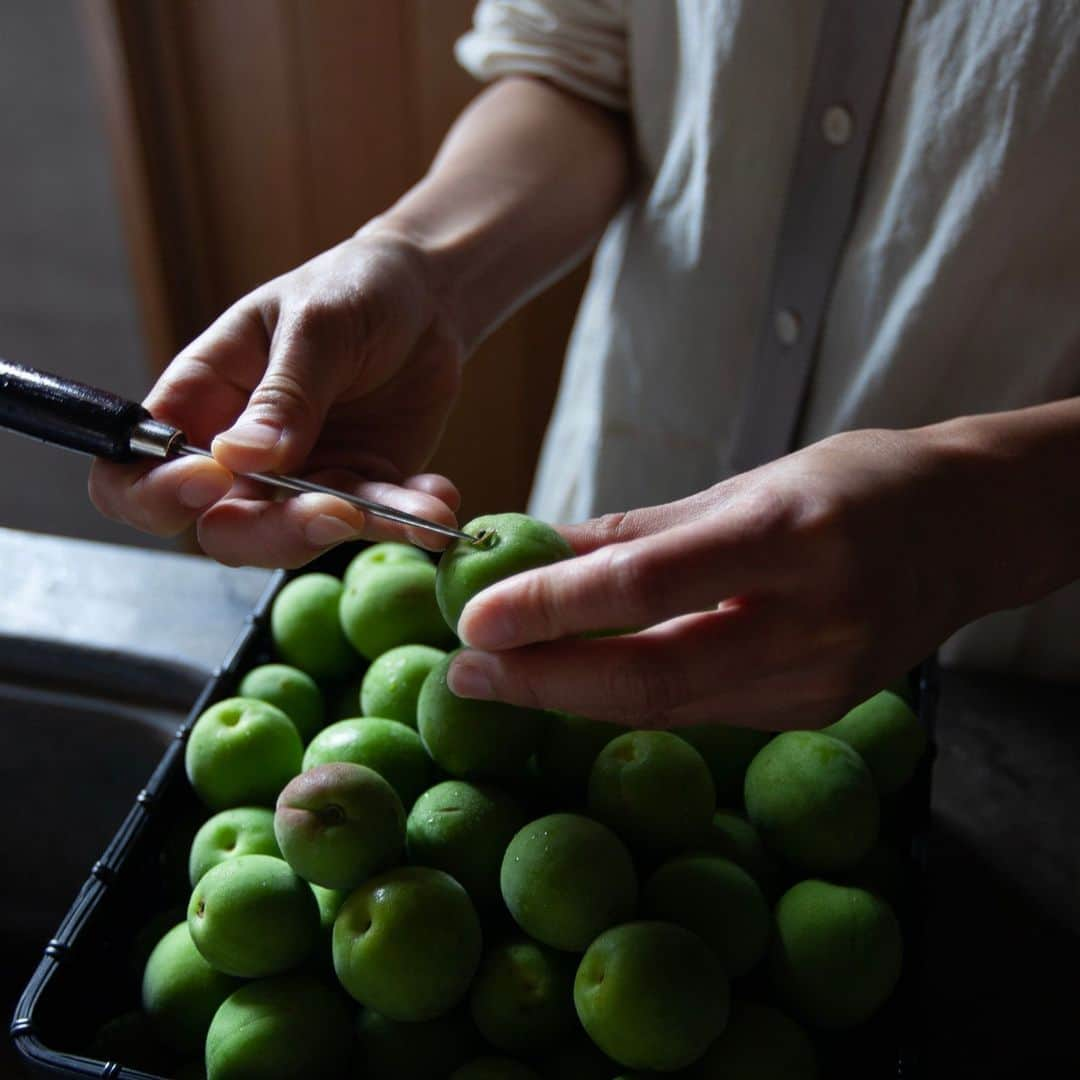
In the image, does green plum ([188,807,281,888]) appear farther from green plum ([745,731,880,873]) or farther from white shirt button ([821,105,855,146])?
white shirt button ([821,105,855,146])

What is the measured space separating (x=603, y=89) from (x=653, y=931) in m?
0.80

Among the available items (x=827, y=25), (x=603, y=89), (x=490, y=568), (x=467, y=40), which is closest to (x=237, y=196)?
(x=467, y=40)

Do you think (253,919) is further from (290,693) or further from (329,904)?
(290,693)

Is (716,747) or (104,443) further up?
(104,443)

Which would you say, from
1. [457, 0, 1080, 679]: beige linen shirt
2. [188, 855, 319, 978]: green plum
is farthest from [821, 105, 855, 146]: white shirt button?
[188, 855, 319, 978]: green plum

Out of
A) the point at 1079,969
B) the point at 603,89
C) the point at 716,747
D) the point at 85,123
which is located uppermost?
the point at 603,89

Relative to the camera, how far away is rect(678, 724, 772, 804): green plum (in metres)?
0.70

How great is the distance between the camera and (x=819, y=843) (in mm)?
625

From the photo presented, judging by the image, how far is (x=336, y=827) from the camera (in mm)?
579

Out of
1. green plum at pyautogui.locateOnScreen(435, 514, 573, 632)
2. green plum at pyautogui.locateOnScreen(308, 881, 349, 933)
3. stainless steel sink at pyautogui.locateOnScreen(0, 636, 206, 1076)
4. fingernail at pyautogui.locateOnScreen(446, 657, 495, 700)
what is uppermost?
green plum at pyautogui.locateOnScreen(435, 514, 573, 632)

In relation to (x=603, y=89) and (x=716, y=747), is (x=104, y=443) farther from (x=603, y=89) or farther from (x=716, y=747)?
(x=603, y=89)

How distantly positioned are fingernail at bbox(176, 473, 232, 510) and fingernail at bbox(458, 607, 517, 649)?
0.61 feet

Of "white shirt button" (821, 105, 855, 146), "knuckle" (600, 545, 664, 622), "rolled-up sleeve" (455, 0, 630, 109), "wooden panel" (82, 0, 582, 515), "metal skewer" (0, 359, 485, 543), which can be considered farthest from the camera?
"wooden panel" (82, 0, 582, 515)

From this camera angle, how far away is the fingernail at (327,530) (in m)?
0.61
